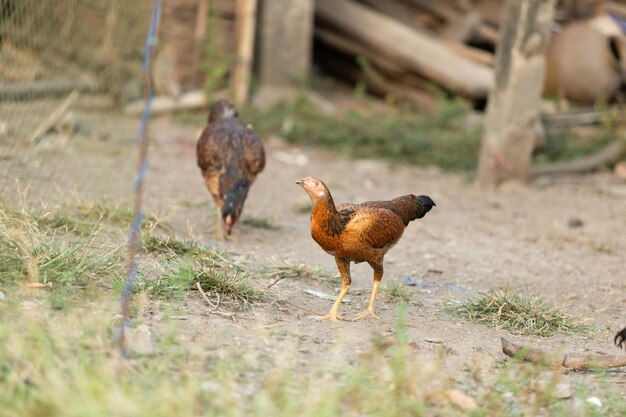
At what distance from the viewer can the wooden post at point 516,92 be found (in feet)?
27.1

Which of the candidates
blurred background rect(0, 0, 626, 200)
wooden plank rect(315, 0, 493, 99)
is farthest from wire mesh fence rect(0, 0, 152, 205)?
wooden plank rect(315, 0, 493, 99)

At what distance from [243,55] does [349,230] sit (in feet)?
20.7

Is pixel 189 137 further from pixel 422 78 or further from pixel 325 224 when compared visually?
pixel 325 224

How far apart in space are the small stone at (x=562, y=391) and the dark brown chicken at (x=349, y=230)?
113 cm

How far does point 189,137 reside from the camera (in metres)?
9.60

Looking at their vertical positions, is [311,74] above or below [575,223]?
above

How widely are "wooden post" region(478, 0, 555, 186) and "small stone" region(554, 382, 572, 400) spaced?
504cm

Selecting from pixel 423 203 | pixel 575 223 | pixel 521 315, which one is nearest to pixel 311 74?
pixel 575 223

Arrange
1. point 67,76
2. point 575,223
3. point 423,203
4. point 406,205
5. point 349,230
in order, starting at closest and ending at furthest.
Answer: point 349,230 → point 406,205 → point 423,203 → point 575,223 → point 67,76

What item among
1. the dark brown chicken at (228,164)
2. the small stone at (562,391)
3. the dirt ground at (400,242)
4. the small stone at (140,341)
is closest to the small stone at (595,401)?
the small stone at (562,391)

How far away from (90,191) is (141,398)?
4131mm

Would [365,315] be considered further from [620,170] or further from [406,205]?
[620,170]

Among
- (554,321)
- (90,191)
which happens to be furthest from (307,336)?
(90,191)

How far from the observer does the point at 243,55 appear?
34.0 feet
